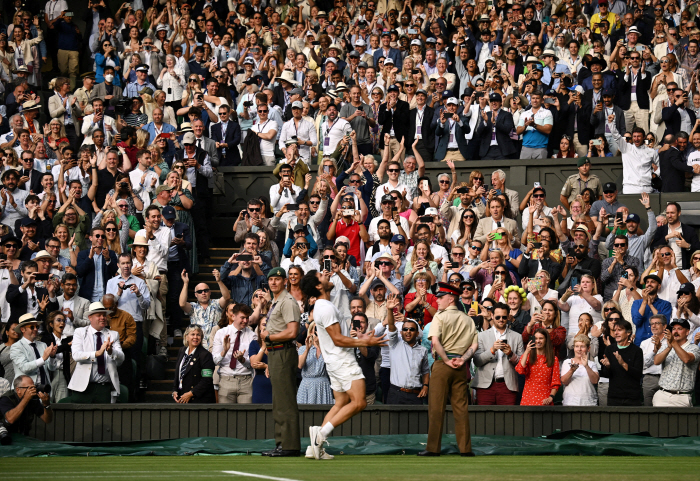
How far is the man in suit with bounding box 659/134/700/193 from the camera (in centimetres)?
1784

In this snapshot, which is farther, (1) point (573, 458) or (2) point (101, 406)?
(2) point (101, 406)

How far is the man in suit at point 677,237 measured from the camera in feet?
53.3

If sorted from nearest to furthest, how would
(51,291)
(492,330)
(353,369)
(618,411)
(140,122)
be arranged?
(353,369), (618,411), (492,330), (51,291), (140,122)

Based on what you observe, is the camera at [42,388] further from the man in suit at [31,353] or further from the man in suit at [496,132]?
the man in suit at [496,132]

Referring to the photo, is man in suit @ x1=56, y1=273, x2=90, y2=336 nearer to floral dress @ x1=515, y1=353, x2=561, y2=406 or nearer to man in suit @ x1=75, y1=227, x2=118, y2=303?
man in suit @ x1=75, y1=227, x2=118, y2=303

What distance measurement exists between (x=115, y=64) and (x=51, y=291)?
33.0 ft

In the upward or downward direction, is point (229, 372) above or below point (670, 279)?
below

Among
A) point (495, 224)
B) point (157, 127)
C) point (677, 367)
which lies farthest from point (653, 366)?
point (157, 127)

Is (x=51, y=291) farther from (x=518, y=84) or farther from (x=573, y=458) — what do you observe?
(x=518, y=84)

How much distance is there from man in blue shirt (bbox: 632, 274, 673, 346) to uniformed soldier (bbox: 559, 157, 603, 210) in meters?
3.77

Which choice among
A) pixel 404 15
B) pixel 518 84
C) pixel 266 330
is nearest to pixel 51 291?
pixel 266 330

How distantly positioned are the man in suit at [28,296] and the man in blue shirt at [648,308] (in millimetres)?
8103

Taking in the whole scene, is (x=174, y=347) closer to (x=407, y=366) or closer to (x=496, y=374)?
(x=407, y=366)

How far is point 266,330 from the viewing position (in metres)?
10.3
